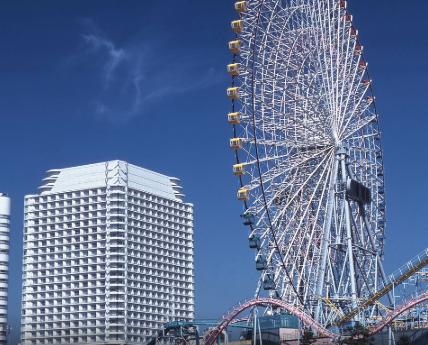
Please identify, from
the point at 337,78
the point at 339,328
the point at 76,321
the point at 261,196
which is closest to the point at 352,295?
the point at 339,328

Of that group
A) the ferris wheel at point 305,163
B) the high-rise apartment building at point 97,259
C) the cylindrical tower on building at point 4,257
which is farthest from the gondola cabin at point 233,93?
the cylindrical tower on building at point 4,257

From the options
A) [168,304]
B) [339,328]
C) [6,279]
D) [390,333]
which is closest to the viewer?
[390,333]

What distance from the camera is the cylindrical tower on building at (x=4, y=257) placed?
11538 centimetres

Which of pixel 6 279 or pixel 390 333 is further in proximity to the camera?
pixel 6 279

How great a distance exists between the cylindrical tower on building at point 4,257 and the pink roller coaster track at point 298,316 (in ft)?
152

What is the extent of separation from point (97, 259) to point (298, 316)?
5450 cm

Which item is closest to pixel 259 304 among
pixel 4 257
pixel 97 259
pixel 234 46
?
pixel 234 46

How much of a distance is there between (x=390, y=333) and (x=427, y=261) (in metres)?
7.60

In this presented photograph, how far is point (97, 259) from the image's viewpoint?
118188 mm

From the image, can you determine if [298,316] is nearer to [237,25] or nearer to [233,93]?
[233,93]

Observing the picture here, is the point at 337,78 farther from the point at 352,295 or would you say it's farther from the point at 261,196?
the point at 352,295

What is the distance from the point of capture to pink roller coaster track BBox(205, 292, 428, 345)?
63.3 meters

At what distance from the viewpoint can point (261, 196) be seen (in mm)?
74625

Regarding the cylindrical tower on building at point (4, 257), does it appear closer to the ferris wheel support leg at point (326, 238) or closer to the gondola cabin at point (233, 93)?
the gondola cabin at point (233, 93)
